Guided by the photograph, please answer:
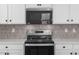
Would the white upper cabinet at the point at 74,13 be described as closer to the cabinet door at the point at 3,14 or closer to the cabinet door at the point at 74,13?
the cabinet door at the point at 74,13

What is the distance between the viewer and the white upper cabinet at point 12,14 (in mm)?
3502

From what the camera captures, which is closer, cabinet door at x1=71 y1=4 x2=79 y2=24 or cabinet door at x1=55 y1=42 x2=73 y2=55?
cabinet door at x1=55 y1=42 x2=73 y2=55

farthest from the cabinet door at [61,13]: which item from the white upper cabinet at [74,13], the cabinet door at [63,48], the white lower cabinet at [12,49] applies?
the white lower cabinet at [12,49]

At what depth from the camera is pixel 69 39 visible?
12.4 ft

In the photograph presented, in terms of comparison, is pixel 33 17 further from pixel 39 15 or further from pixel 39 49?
pixel 39 49

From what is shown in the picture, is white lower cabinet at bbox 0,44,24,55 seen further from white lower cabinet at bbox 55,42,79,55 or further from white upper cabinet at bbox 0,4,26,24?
white lower cabinet at bbox 55,42,79,55

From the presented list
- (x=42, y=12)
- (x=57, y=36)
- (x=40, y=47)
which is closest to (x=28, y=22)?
(x=42, y=12)

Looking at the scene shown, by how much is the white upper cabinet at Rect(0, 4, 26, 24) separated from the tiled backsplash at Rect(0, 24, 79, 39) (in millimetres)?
335

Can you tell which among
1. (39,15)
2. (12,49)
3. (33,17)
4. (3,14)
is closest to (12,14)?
(3,14)

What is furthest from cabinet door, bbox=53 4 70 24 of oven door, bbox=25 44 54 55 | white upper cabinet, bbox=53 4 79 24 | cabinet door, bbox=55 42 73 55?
oven door, bbox=25 44 54 55

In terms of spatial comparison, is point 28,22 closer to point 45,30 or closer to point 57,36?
point 45,30

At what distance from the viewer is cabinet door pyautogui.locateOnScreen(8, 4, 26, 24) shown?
138 inches

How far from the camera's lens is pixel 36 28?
150 inches

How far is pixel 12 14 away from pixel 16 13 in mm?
92
